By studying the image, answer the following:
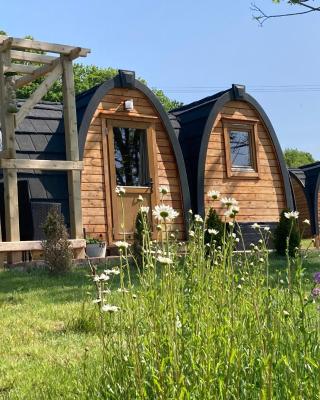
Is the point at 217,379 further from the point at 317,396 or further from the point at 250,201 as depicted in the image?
the point at 250,201

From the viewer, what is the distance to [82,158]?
12734mm

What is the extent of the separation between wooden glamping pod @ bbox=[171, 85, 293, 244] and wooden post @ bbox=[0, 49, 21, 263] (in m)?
5.37

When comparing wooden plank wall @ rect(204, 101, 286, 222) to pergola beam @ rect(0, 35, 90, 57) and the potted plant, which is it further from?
pergola beam @ rect(0, 35, 90, 57)

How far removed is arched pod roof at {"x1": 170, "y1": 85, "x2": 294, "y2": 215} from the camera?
14531 mm

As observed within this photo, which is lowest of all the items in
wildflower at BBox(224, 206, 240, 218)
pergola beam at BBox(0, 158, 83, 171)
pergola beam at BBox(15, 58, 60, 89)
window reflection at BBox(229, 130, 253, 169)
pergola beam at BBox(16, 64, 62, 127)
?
wildflower at BBox(224, 206, 240, 218)

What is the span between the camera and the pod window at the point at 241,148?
1547 cm

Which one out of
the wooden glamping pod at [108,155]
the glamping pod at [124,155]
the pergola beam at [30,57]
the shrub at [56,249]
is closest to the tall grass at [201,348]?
the shrub at [56,249]

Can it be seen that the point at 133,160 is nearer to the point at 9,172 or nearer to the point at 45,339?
the point at 9,172

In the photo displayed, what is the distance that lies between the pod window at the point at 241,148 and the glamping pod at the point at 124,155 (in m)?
1.83

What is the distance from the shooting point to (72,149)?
1128 centimetres

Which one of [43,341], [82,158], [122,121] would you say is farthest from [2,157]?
[43,341]

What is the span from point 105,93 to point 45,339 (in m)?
9.00

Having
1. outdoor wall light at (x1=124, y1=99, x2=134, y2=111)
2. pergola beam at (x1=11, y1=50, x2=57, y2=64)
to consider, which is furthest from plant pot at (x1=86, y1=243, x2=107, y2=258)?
pergola beam at (x1=11, y1=50, x2=57, y2=64)

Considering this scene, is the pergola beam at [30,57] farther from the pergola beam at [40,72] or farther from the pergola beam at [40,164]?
the pergola beam at [40,164]
